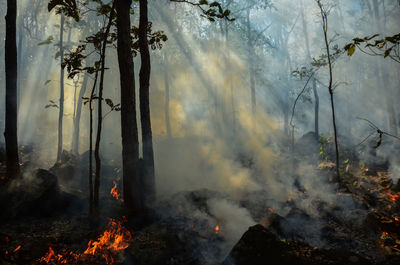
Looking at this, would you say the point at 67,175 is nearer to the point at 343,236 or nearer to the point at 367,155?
the point at 343,236

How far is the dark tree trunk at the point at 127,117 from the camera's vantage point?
699cm

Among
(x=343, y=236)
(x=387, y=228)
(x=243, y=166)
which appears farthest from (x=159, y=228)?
(x=243, y=166)

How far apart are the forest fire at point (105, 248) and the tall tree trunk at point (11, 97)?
391 cm

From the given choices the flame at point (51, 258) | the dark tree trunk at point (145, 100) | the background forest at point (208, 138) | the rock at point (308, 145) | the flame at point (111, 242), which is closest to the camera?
the flame at point (51, 258)

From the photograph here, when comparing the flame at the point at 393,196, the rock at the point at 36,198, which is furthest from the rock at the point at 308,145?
the rock at the point at 36,198

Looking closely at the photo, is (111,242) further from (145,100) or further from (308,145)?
(308,145)

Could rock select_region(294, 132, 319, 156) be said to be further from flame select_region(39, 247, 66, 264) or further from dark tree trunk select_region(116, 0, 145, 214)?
flame select_region(39, 247, 66, 264)

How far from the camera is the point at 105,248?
17.7ft

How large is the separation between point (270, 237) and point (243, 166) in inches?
398

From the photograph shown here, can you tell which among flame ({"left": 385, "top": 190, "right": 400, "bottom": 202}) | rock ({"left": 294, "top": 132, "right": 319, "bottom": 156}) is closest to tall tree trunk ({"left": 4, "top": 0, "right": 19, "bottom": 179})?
flame ({"left": 385, "top": 190, "right": 400, "bottom": 202})

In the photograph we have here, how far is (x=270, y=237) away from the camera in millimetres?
5059

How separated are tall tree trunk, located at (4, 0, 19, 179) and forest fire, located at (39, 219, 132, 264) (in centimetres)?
391

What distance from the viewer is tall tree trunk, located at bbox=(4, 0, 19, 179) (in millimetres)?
7758

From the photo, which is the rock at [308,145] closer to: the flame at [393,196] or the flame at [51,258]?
the flame at [393,196]
